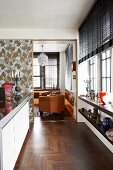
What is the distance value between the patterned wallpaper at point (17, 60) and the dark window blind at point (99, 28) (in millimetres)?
1926

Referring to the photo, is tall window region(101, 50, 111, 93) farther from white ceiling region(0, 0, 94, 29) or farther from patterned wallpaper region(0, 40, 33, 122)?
patterned wallpaper region(0, 40, 33, 122)

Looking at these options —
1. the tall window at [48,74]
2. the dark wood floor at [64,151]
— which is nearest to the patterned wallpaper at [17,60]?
the dark wood floor at [64,151]

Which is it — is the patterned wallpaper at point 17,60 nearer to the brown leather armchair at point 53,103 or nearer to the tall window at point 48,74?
the brown leather armchair at point 53,103

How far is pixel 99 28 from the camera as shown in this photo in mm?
4227

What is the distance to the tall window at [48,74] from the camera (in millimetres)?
12492

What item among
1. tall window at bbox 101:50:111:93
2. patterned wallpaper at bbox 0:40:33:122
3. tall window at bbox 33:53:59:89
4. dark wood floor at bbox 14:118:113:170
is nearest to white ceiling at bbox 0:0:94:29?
patterned wallpaper at bbox 0:40:33:122

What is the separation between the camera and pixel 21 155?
12.5 feet

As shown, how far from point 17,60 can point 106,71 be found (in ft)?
9.81

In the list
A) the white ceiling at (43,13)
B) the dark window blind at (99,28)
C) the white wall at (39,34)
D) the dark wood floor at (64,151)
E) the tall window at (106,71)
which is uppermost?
the white ceiling at (43,13)

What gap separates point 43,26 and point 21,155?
406 cm

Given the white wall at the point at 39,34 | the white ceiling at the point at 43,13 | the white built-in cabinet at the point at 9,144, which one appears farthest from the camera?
the white wall at the point at 39,34

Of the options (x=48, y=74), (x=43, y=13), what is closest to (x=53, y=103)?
(x=43, y=13)

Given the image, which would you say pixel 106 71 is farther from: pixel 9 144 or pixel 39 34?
pixel 9 144

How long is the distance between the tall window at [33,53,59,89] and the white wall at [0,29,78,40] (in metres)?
5.88
